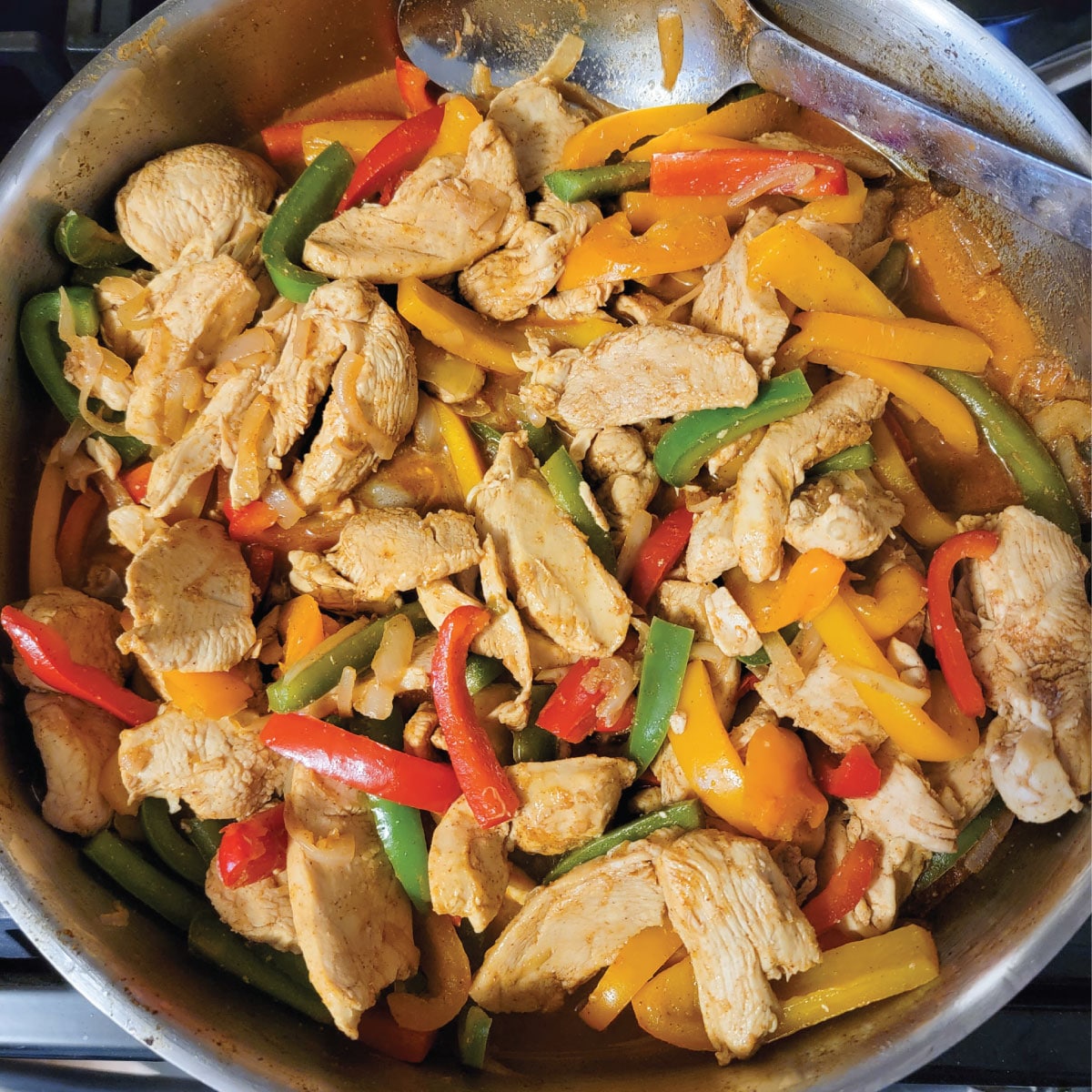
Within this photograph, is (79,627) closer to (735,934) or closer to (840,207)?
(735,934)

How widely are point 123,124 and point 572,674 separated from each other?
1.92 metres

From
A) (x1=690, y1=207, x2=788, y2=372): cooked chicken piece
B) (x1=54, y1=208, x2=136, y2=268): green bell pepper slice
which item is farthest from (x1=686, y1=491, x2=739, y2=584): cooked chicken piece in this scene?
(x1=54, y1=208, x2=136, y2=268): green bell pepper slice

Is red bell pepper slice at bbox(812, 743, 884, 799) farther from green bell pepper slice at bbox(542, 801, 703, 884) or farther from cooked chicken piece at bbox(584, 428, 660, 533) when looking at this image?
cooked chicken piece at bbox(584, 428, 660, 533)

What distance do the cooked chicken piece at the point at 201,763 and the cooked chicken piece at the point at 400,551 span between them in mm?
489

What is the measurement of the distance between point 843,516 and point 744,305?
1.90ft

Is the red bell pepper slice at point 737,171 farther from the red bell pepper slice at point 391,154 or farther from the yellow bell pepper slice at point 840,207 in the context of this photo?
the red bell pepper slice at point 391,154

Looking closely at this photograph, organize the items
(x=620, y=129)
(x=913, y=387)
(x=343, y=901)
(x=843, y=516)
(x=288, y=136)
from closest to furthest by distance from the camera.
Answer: (x=843, y=516), (x=343, y=901), (x=913, y=387), (x=620, y=129), (x=288, y=136)

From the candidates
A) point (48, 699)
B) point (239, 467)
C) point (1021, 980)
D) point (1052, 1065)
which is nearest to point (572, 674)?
point (239, 467)

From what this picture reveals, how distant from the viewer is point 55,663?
2.17 meters

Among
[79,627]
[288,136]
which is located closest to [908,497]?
[288,136]

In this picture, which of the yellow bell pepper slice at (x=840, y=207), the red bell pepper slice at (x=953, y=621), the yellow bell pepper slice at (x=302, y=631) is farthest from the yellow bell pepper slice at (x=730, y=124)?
the yellow bell pepper slice at (x=302, y=631)

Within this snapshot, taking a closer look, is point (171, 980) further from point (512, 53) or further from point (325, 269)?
point (512, 53)

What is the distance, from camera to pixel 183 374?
7.73 ft

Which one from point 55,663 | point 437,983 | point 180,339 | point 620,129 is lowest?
point 437,983
